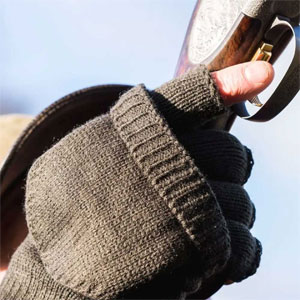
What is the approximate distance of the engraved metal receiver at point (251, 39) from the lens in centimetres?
118

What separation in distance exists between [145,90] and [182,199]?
0.71 feet

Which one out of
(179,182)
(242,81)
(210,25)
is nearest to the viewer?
(179,182)

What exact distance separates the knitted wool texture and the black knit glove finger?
0.10 metres

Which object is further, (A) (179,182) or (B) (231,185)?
(B) (231,185)

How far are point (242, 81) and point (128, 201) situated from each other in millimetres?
309

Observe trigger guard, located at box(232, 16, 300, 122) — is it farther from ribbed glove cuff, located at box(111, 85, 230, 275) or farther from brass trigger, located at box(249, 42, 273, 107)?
ribbed glove cuff, located at box(111, 85, 230, 275)

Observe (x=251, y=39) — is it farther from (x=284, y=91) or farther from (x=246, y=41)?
(x=284, y=91)

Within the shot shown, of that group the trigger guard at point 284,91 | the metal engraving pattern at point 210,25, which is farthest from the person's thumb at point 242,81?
the metal engraving pattern at point 210,25

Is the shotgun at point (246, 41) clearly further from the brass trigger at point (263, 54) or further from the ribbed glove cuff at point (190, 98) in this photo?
the ribbed glove cuff at point (190, 98)

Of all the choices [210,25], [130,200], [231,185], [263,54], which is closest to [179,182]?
[130,200]

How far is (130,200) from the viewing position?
108 centimetres

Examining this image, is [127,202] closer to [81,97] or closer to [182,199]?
[182,199]

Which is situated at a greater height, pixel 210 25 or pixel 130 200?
pixel 210 25

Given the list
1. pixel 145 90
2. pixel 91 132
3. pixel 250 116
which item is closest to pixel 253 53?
pixel 250 116
